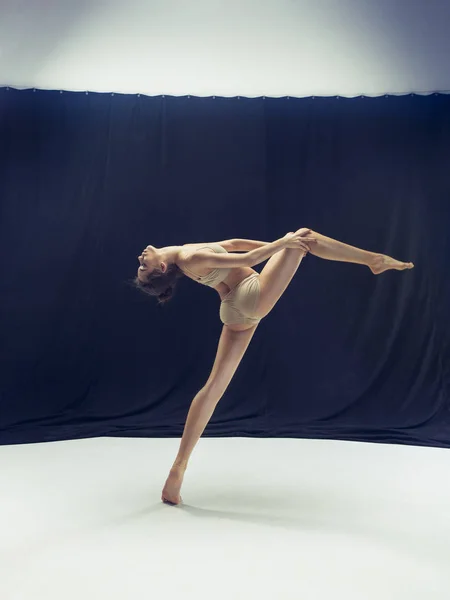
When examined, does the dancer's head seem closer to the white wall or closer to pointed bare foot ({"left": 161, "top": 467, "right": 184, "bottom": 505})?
pointed bare foot ({"left": 161, "top": 467, "right": 184, "bottom": 505})

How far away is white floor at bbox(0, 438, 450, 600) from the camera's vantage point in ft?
6.73

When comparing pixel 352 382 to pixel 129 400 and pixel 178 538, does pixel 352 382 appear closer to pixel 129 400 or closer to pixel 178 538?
pixel 129 400

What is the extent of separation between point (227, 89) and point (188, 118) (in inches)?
14.2

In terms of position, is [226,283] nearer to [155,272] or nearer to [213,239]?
[155,272]

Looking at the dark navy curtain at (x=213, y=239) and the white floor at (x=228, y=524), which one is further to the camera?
the dark navy curtain at (x=213, y=239)

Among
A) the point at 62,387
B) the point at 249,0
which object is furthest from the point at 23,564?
the point at 249,0

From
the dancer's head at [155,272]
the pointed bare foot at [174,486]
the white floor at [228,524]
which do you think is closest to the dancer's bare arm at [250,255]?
the dancer's head at [155,272]

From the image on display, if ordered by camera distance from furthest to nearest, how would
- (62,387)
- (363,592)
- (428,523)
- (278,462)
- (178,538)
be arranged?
(62,387) → (278,462) → (428,523) → (178,538) → (363,592)

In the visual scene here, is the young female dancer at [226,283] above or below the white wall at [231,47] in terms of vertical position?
below

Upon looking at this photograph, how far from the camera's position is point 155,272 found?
278 cm

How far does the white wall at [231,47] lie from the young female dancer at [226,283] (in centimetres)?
219

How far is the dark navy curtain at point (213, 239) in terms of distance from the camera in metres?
4.37

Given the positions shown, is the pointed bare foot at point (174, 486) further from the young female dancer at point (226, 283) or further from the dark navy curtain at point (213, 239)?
the dark navy curtain at point (213, 239)

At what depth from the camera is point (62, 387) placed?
4352 millimetres
